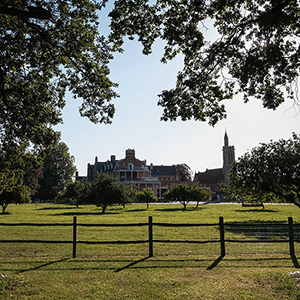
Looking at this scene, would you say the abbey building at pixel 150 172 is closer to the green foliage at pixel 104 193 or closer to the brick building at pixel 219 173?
the brick building at pixel 219 173

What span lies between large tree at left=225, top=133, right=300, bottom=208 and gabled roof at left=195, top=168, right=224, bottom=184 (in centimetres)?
10172

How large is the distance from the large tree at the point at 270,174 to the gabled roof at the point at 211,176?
4005 inches

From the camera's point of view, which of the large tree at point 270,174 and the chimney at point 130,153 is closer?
the large tree at point 270,174

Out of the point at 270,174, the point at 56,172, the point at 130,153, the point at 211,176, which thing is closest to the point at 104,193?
the point at 270,174

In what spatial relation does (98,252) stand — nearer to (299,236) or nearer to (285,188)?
(299,236)

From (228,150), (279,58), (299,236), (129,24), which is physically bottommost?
(299,236)

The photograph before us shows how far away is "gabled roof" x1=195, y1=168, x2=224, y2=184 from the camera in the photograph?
125625 mm

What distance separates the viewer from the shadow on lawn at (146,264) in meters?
8.73

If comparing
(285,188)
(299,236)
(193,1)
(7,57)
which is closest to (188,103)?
(193,1)

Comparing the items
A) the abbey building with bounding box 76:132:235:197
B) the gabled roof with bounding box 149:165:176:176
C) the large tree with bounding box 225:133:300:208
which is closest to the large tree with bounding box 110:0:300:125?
the large tree with bounding box 225:133:300:208

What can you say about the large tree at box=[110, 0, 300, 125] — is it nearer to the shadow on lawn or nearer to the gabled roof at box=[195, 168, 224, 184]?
Answer: the shadow on lawn

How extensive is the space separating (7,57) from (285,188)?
65.9ft

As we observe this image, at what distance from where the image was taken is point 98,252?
11.6 meters

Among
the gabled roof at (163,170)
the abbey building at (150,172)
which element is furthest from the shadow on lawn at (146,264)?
the gabled roof at (163,170)
